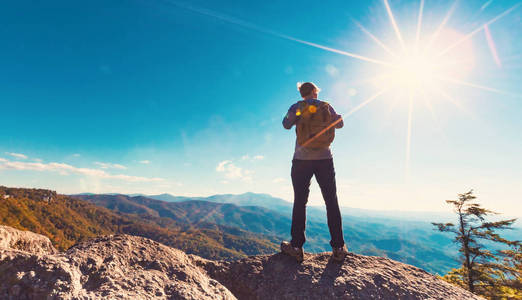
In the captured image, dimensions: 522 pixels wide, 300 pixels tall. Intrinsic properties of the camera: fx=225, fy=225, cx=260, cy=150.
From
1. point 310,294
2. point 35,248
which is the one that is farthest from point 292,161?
point 35,248

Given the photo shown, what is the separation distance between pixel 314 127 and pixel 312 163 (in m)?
0.67

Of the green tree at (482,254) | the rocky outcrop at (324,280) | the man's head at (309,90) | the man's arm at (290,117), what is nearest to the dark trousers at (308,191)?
the rocky outcrop at (324,280)

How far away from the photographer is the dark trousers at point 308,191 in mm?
4203

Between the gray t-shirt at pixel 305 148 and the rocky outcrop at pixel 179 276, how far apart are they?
1.92m

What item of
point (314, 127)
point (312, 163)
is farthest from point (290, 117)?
point (312, 163)

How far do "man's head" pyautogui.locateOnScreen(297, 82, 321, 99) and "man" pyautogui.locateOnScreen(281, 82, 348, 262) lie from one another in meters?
0.21

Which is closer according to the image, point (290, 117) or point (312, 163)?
point (312, 163)

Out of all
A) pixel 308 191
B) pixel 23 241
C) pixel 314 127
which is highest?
pixel 314 127

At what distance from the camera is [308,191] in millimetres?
4266

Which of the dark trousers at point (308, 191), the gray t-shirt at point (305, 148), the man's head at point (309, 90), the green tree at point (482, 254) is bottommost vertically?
the green tree at point (482, 254)

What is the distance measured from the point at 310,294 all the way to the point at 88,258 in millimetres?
2864

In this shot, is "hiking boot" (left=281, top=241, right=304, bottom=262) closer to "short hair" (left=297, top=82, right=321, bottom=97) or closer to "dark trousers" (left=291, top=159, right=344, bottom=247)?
"dark trousers" (left=291, top=159, right=344, bottom=247)

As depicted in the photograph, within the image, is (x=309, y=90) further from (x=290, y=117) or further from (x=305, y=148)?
(x=305, y=148)

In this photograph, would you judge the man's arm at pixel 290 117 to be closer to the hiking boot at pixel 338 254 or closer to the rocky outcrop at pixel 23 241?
the hiking boot at pixel 338 254
